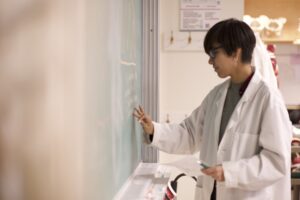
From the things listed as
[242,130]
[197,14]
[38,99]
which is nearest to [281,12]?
[197,14]

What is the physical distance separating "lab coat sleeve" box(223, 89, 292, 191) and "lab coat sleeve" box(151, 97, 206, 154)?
14.9 inches

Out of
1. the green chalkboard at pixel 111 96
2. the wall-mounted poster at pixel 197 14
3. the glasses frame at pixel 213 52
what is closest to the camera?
the green chalkboard at pixel 111 96

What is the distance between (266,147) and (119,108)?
561mm

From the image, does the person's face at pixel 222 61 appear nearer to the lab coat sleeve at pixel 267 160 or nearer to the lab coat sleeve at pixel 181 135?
the lab coat sleeve at pixel 267 160

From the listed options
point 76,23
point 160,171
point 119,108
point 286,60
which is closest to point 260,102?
point 119,108

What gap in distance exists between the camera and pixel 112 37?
3.98 feet

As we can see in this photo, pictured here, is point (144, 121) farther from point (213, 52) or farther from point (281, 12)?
point (281, 12)

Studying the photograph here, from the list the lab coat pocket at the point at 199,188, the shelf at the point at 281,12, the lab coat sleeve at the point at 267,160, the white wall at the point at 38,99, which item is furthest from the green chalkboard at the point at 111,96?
the shelf at the point at 281,12

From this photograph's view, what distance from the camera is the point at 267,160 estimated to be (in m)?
1.36

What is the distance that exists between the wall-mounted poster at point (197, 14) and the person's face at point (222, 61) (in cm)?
97

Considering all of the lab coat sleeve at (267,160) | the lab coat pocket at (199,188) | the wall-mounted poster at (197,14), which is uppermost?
the wall-mounted poster at (197,14)

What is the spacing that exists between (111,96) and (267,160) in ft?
2.05

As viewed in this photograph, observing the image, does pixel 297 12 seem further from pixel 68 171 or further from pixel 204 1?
pixel 68 171

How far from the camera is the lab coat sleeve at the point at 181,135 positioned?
1.70 m
